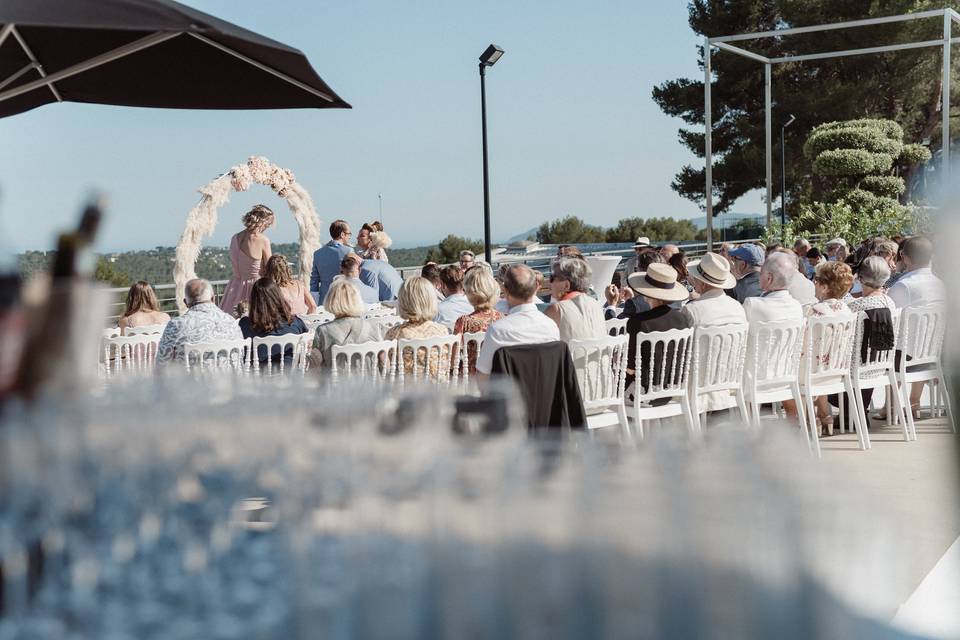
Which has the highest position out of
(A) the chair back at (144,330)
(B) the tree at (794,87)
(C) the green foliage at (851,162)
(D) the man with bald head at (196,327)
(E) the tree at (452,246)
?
(B) the tree at (794,87)

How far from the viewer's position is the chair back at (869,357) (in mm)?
6172

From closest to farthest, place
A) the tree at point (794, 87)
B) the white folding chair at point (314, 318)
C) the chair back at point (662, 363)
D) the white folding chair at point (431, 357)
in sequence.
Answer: the white folding chair at point (431, 357) → the chair back at point (662, 363) → the white folding chair at point (314, 318) → the tree at point (794, 87)

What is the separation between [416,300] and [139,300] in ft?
7.64

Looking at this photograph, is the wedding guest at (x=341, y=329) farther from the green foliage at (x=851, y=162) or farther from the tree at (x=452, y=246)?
the tree at (x=452, y=246)

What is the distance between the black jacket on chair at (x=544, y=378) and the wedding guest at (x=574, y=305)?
837 millimetres

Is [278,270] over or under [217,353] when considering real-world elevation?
over

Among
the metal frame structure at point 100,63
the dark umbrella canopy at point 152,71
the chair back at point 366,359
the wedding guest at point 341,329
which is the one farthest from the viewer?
the wedding guest at point 341,329

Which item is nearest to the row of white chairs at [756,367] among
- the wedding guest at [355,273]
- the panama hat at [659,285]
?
the panama hat at [659,285]

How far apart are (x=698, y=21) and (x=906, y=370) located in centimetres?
3373

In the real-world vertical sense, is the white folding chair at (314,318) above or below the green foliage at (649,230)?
below

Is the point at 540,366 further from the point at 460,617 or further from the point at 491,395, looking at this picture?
the point at 460,617

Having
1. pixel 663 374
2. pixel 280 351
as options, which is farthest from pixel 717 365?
pixel 280 351

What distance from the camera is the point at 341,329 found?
522 centimetres

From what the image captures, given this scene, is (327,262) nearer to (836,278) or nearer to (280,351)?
(280,351)
